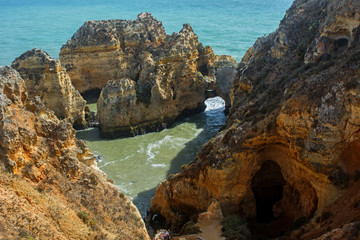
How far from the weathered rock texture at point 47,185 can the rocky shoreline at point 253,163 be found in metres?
0.04

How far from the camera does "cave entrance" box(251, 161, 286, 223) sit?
17.3m

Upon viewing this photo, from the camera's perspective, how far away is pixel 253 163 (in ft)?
51.3

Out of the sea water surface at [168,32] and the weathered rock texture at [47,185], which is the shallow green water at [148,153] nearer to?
the sea water surface at [168,32]

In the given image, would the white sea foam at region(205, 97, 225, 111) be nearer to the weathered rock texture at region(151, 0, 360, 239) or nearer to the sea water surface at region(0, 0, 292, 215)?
the sea water surface at region(0, 0, 292, 215)

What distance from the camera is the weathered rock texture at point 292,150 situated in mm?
12484

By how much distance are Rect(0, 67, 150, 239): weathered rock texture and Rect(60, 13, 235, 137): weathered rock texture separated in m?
17.2

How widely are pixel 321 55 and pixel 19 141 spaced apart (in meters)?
14.8

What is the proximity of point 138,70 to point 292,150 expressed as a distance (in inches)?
1080

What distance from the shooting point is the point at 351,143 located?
12.3m

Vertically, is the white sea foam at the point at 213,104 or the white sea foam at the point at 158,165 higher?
the white sea foam at the point at 213,104

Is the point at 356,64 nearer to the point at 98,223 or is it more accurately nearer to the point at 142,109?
the point at 98,223

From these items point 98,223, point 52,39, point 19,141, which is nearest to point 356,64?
point 98,223

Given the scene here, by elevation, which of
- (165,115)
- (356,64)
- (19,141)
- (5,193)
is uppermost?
(356,64)

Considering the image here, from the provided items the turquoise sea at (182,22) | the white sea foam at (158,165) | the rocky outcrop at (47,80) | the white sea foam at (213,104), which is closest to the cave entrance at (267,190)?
the white sea foam at (158,165)
